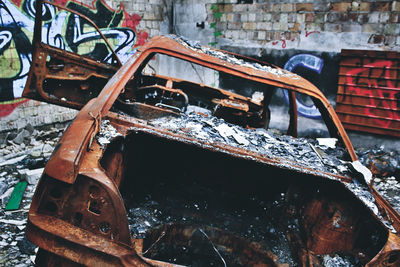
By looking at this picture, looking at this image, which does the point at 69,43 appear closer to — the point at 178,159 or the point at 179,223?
the point at 178,159

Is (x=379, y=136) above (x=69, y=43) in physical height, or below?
below

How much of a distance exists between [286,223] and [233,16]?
17.8ft

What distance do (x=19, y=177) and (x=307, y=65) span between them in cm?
588

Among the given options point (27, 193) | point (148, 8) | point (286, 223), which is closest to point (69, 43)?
point (148, 8)

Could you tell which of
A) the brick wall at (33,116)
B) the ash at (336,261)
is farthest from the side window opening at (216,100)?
the brick wall at (33,116)

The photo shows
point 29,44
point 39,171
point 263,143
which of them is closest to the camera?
point 263,143

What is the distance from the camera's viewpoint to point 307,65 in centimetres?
612

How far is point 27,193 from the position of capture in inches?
134

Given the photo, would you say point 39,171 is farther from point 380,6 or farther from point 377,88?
point 380,6

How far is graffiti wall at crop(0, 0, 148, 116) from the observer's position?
4723 mm

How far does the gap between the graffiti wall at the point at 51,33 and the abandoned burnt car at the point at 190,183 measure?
2.42 metres

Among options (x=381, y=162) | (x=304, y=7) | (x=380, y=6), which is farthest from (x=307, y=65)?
(x=381, y=162)

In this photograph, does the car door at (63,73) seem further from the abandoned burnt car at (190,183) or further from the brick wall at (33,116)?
the brick wall at (33,116)

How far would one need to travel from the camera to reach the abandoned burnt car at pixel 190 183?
1.49 m
